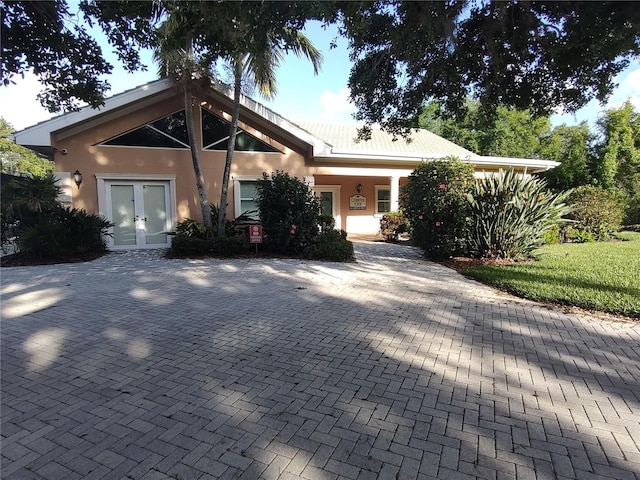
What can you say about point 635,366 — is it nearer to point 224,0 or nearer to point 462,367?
point 462,367

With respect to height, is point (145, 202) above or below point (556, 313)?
above

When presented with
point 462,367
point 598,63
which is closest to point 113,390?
point 462,367

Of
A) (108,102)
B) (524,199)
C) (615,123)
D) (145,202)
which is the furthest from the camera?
(615,123)

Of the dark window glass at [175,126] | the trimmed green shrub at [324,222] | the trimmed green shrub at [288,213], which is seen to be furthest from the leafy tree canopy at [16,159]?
the trimmed green shrub at [324,222]

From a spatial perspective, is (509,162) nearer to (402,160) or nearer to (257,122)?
(402,160)

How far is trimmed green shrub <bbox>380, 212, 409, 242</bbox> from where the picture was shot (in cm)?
1484

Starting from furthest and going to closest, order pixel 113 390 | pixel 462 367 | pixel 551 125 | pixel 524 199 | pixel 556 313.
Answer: pixel 551 125 < pixel 524 199 < pixel 556 313 < pixel 462 367 < pixel 113 390

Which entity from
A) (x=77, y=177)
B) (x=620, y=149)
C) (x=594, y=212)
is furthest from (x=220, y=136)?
(x=620, y=149)

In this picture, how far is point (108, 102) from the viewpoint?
35.8 ft

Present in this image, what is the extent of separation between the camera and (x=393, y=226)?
1491 cm

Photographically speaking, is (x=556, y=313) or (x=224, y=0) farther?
(x=556, y=313)

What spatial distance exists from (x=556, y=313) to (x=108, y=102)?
1245cm

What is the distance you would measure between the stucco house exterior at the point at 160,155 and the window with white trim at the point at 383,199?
372 cm

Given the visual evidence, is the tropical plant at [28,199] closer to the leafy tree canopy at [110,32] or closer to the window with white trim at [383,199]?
the leafy tree canopy at [110,32]
